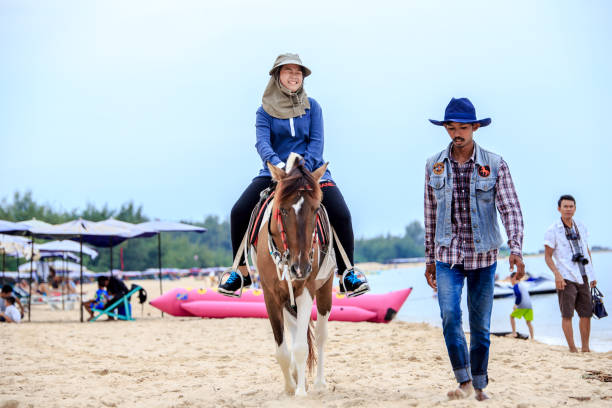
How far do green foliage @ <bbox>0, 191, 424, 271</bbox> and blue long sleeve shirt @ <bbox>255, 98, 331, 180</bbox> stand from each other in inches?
1093

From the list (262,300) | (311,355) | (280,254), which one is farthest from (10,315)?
(280,254)

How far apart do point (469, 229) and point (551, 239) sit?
14.9 ft

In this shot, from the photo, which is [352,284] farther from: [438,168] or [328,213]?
[438,168]

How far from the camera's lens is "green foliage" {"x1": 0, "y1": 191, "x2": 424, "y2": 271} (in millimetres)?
65750

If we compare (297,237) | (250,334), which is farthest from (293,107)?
(250,334)

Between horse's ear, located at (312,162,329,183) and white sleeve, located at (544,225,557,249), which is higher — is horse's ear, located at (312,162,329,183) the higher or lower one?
the higher one

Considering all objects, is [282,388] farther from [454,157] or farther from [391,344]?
[391,344]

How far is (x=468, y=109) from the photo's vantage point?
15.6 ft

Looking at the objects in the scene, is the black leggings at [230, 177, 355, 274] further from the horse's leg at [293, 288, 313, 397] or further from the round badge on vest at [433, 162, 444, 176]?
the round badge on vest at [433, 162, 444, 176]

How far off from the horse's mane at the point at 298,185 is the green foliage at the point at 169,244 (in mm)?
28904

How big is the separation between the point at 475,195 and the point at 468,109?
72 centimetres

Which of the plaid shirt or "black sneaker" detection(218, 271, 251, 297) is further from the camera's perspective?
"black sneaker" detection(218, 271, 251, 297)

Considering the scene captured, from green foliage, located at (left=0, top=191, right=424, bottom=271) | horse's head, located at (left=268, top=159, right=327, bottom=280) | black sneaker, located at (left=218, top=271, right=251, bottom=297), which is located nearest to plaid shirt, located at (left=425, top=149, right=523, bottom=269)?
horse's head, located at (left=268, top=159, right=327, bottom=280)

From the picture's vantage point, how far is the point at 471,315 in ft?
16.1
